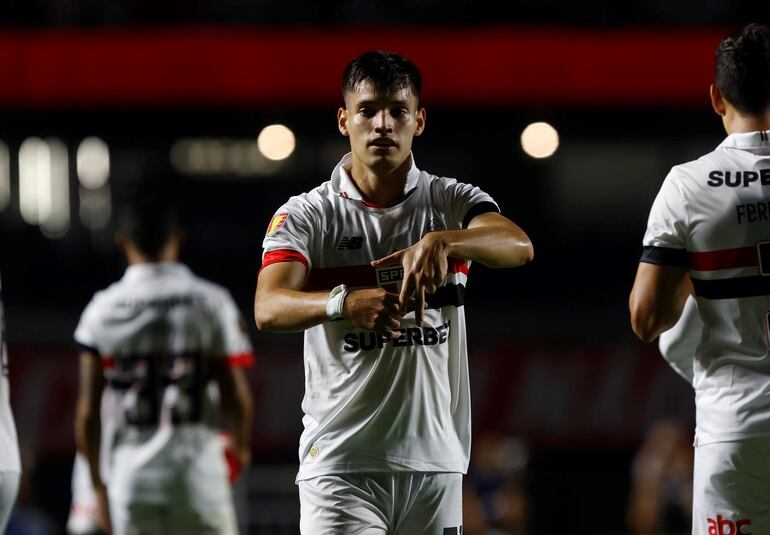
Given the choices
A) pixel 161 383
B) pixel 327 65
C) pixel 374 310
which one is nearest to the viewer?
pixel 374 310

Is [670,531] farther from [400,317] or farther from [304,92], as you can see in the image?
[400,317]

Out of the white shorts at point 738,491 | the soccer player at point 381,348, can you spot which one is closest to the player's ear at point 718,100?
the soccer player at point 381,348

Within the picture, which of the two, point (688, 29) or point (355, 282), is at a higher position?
point (688, 29)

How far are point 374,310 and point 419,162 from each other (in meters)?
12.7

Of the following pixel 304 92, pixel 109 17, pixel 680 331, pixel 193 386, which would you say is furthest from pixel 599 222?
pixel 680 331

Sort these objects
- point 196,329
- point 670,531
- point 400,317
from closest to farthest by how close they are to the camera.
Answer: point 400,317, point 196,329, point 670,531

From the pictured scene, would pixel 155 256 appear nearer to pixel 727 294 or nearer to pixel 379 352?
pixel 379 352

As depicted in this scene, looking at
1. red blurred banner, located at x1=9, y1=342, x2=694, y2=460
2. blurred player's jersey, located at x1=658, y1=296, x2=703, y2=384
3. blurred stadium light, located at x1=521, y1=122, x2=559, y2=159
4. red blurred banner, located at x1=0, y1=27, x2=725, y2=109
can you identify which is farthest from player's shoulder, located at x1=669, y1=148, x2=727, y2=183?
blurred stadium light, located at x1=521, y1=122, x2=559, y2=159

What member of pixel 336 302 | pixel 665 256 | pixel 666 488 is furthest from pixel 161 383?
pixel 666 488

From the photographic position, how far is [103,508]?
280 inches

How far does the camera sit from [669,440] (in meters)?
12.6

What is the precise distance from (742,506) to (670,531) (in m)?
8.95

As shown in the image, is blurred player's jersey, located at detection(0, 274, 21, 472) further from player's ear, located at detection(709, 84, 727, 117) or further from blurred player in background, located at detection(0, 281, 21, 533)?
player's ear, located at detection(709, 84, 727, 117)

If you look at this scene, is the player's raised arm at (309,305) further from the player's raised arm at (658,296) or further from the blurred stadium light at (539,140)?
the blurred stadium light at (539,140)
